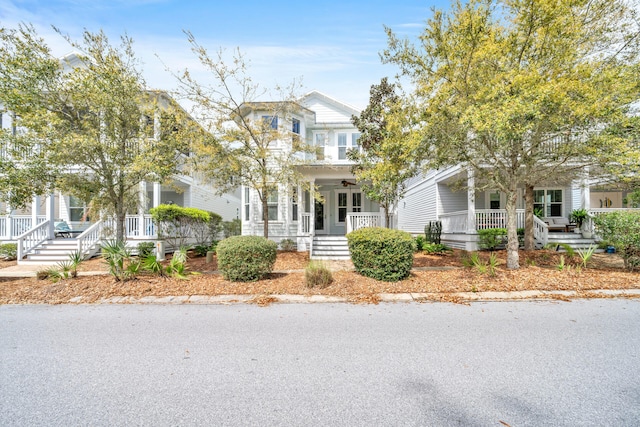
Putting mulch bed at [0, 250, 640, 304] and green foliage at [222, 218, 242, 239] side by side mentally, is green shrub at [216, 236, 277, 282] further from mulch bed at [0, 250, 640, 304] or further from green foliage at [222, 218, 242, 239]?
green foliage at [222, 218, 242, 239]

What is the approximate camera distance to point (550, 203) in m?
15.8

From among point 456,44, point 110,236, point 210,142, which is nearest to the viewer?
point 456,44

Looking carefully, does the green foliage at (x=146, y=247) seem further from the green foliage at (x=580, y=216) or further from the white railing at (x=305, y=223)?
the green foliage at (x=580, y=216)

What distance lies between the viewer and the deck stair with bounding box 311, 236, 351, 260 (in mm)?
11734

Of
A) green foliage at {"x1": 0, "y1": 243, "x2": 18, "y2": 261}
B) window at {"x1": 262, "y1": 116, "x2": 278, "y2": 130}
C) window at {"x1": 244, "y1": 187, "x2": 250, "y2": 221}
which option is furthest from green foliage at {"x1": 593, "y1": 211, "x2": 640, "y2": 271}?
green foliage at {"x1": 0, "y1": 243, "x2": 18, "y2": 261}

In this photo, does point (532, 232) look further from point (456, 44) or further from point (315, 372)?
point (315, 372)

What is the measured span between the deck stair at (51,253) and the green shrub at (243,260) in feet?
27.0

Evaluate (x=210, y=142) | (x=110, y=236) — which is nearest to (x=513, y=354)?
(x=210, y=142)

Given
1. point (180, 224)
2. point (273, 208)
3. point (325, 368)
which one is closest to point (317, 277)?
point (325, 368)

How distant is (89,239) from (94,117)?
22.5ft

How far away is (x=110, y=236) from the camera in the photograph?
42.4 ft

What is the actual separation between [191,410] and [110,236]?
13016 mm

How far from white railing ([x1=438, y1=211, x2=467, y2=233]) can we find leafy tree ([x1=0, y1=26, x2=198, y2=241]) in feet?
39.0

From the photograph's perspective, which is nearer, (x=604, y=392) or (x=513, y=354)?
→ (x=604, y=392)
